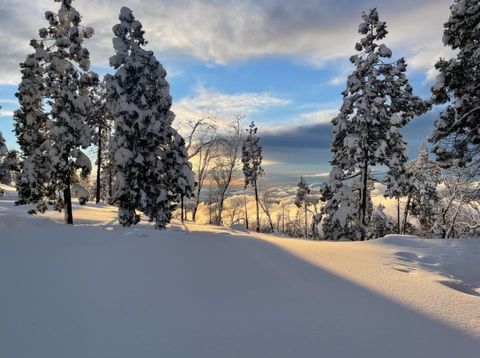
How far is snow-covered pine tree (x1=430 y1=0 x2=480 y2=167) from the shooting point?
12.5 m

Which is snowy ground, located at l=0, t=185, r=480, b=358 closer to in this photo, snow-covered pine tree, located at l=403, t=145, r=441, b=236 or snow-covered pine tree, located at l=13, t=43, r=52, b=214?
snow-covered pine tree, located at l=13, t=43, r=52, b=214

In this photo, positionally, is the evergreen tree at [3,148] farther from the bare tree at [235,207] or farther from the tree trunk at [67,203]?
the bare tree at [235,207]

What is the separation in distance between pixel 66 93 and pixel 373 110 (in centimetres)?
1777

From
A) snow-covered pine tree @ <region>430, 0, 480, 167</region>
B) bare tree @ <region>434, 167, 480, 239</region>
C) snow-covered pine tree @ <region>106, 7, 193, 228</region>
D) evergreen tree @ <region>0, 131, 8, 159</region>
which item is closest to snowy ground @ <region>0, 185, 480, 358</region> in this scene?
snow-covered pine tree @ <region>430, 0, 480, 167</region>

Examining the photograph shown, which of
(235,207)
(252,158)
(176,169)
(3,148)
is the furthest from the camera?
(235,207)

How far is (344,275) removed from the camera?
775cm

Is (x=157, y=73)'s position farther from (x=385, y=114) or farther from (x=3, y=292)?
(x=3, y=292)

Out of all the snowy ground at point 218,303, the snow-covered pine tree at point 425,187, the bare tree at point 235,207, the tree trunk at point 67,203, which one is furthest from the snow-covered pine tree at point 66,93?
the bare tree at point 235,207

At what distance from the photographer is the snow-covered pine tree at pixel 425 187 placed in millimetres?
34281

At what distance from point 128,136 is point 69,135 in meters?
3.79

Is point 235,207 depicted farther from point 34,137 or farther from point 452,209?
point 34,137

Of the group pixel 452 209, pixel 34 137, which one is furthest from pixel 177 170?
pixel 452 209

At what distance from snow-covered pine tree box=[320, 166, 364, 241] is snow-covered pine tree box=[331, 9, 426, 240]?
23.7 inches

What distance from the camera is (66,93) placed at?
2209 centimetres
